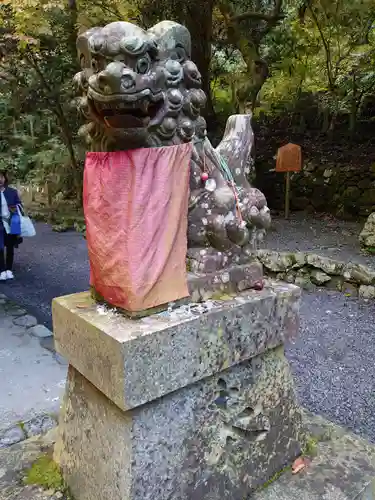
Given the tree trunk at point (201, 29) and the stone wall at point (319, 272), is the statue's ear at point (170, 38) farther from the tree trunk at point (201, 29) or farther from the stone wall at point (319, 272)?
the tree trunk at point (201, 29)

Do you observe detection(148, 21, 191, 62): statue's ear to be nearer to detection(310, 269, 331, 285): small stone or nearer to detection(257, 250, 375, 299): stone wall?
detection(257, 250, 375, 299): stone wall

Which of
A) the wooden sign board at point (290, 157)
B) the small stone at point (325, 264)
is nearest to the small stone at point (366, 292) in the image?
the small stone at point (325, 264)

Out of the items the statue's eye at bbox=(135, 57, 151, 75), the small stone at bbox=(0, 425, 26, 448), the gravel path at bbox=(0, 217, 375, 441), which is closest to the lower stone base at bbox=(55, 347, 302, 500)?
the small stone at bbox=(0, 425, 26, 448)

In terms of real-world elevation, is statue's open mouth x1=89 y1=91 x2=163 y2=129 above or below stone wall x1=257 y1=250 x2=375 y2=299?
above

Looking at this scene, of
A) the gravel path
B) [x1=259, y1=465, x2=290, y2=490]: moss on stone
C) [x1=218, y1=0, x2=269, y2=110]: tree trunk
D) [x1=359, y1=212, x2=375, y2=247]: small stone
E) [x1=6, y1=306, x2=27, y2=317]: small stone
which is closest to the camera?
[x1=259, y1=465, x2=290, y2=490]: moss on stone

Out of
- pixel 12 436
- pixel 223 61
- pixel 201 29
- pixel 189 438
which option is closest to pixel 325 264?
pixel 12 436

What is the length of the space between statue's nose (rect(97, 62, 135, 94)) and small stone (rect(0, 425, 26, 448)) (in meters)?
1.91

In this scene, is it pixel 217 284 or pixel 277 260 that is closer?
pixel 217 284

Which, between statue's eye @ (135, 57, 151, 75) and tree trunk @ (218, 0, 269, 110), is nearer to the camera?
statue's eye @ (135, 57, 151, 75)

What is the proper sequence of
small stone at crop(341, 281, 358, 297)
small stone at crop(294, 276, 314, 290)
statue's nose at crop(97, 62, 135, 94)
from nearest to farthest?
1. statue's nose at crop(97, 62, 135, 94)
2. small stone at crop(341, 281, 358, 297)
3. small stone at crop(294, 276, 314, 290)

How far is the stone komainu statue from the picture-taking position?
1.17 metres

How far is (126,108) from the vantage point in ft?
3.91

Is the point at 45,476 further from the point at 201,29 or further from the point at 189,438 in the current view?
the point at 201,29

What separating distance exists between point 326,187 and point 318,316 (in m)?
4.34
